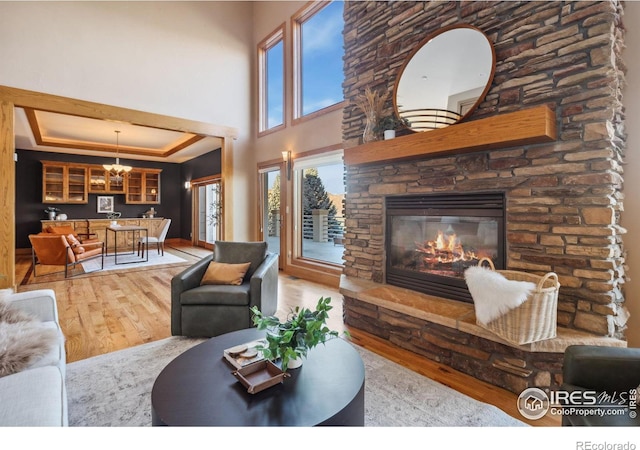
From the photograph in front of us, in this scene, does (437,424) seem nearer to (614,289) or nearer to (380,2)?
(614,289)

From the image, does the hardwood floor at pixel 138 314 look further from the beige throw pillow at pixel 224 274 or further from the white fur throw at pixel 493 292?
the beige throw pillow at pixel 224 274

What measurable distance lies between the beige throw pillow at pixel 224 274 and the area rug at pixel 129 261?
3889mm

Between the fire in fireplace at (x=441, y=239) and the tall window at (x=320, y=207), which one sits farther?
the tall window at (x=320, y=207)

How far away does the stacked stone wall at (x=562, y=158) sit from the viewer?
1912 mm

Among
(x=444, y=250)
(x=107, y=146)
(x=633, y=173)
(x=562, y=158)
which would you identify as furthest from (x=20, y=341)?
(x=107, y=146)

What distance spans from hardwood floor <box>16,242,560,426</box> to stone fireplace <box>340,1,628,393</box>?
140mm

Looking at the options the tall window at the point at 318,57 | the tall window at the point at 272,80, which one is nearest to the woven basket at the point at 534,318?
the tall window at the point at 318,57

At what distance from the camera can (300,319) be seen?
4.75 feet

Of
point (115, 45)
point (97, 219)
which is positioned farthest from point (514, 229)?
point (97, 219)

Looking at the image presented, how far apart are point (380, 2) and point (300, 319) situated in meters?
3.38

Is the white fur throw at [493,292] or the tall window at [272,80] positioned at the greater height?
the tall window at [272,80]

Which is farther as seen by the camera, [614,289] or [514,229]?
[514,229]

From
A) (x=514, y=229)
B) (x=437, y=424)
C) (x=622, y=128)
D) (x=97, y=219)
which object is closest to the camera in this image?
(x=437, y=424)
